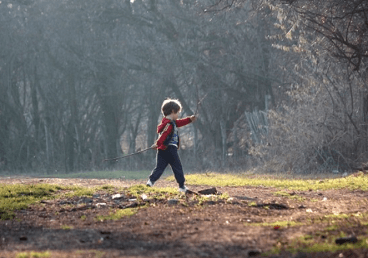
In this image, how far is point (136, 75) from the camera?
36375mm

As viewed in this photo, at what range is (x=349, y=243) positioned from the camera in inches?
273

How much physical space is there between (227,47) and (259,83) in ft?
7.37

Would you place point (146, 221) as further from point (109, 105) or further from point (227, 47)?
point (109, 105)

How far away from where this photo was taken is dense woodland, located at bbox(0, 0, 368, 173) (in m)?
30.2

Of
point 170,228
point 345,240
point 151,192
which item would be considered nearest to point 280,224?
point 170,228

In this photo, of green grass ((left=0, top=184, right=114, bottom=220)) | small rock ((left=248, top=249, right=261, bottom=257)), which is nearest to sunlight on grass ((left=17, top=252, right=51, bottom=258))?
small rock ((left=248, top=249, right=261, bottom=257))

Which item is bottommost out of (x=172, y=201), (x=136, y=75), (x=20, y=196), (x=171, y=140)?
(x=172, y=201)

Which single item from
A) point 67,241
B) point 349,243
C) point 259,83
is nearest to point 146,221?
point 67,241

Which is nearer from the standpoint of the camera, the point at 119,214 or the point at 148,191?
the point at 119,214

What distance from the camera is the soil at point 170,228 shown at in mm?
7043

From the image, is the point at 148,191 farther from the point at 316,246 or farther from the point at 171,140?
the point at 316,246

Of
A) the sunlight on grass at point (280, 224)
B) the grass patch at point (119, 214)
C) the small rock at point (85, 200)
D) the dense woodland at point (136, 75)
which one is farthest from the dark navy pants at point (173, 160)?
the dense woodland at point (136, 75)

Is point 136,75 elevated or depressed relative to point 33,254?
elevated

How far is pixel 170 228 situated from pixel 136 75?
28.2 metres
